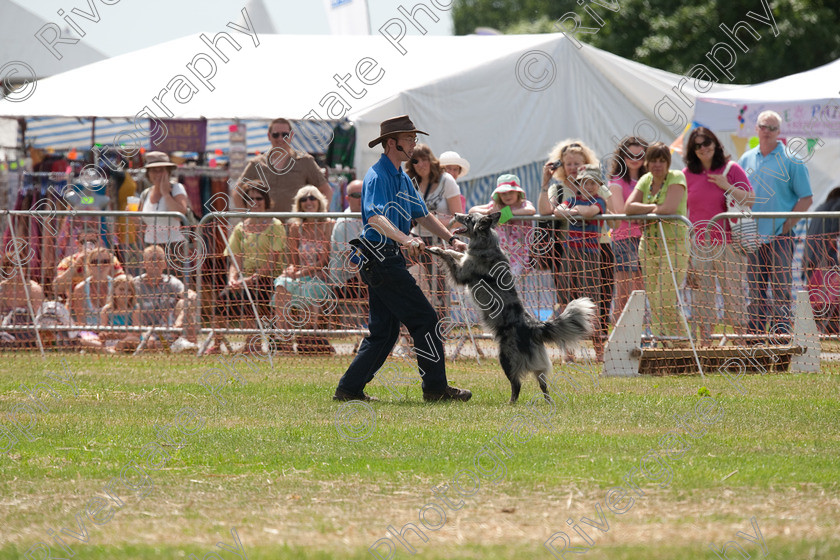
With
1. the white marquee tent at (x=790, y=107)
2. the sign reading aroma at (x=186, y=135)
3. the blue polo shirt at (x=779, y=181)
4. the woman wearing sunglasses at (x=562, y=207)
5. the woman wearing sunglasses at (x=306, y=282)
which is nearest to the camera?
Result: the woman wearing sunglasses at (x=562, y=207)

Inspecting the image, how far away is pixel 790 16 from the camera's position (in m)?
28.0

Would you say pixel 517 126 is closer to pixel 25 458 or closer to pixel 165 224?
pixel 165 224

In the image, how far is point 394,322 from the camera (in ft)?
27.6

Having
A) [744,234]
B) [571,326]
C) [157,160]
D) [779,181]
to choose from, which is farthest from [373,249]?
[157,160]

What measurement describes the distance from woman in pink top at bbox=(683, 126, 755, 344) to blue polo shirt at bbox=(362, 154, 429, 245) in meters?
3.80

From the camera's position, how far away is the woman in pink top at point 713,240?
10688 millimetres

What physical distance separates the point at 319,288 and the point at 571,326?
4.11 metres

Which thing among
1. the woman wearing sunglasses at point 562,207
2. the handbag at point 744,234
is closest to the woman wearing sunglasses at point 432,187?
the woman wearing sunglasses at point 562,207

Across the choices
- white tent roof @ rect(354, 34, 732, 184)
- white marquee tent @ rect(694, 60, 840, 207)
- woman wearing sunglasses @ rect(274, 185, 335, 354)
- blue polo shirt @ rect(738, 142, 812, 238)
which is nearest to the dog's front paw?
woman wearing sunglasses @ rect(274, 185, 335, 354)

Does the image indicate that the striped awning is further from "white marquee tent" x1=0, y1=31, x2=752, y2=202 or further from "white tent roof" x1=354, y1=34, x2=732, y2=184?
"white tent roof" x1=354, y1=34, x2=732, y2=184

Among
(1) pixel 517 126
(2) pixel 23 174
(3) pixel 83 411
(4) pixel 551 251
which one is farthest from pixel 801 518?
(2) pixel 23 174

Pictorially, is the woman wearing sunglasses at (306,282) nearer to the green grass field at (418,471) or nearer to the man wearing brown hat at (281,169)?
the man wearing brown hat at (281,169)

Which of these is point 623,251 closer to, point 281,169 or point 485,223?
point 485,223

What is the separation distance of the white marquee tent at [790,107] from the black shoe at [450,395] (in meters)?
6.90
